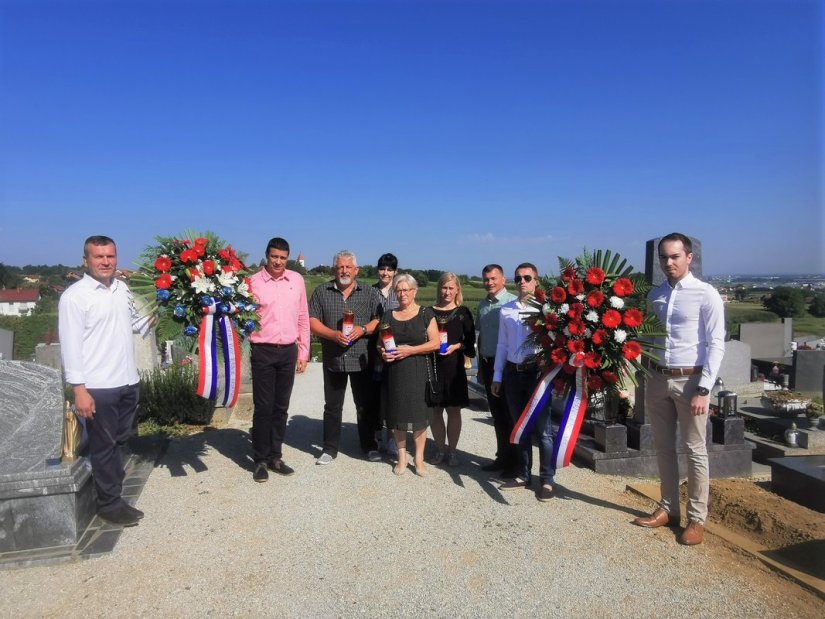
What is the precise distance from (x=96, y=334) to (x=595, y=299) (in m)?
3.60

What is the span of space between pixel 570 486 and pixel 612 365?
1460 mm

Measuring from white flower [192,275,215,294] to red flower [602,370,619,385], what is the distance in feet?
10.7

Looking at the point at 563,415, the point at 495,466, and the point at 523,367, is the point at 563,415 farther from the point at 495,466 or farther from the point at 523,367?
the point at 495,466

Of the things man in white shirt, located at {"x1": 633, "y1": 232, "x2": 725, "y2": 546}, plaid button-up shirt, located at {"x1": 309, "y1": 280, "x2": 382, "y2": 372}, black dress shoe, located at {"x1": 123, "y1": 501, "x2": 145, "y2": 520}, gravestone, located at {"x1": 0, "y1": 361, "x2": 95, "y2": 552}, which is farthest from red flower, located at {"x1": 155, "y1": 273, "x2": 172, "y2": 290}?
man in white shirt, located at {"x1": 633, "y1": 232, "x2": 725, "y2": 546}

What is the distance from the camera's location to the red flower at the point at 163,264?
4.75 meters

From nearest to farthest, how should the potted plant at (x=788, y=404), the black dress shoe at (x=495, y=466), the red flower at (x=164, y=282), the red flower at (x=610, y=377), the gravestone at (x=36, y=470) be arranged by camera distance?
1. the gravestone at (x=36, y=470)
2. the red flower at (x=610, y=377)
3. the red flower at (x=164, y=282)
4. the black dress shoe at (x=495, y=466)
5. the potted plant at (x=788, y=404)

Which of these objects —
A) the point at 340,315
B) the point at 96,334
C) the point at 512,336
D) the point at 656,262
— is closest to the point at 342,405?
the point at 340,315

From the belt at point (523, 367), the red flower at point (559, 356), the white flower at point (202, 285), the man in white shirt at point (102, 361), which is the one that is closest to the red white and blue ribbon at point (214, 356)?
the white flower at point (202, 285)

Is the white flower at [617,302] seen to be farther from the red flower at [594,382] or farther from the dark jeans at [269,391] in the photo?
the dark jeans at [269,391]

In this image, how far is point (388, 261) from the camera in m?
6.17

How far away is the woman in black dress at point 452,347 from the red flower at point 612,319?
1582mm

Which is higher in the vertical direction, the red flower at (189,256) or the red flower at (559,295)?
the red flower at (189,256)

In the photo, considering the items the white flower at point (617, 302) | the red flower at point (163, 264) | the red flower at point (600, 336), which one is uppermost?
the red flower at point (163, 264)

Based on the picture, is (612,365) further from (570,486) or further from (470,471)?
(470,471)
